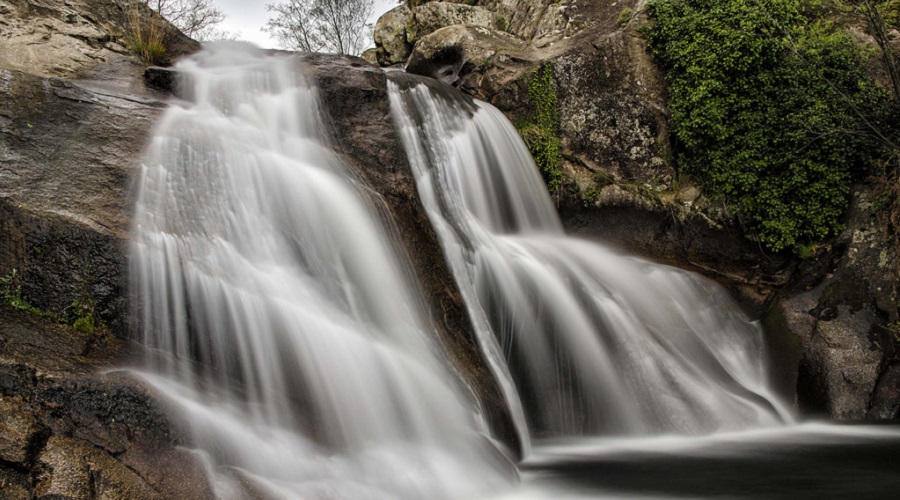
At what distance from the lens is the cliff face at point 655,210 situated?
7.02 metres

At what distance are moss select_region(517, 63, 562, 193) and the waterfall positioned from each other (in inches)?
11.4

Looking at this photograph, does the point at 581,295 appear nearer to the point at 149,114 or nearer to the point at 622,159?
the point at 622,159

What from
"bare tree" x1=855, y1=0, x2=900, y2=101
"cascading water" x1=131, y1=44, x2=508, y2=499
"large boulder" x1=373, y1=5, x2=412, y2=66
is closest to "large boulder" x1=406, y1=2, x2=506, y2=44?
"large boulder" x1=373, y1=5, x2=412, y2=66

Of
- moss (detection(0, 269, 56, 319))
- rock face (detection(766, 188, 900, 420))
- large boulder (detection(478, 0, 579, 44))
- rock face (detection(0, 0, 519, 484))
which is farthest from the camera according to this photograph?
large boulder (detection(478, 0, 579, 44))

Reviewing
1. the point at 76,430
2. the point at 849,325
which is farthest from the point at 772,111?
the point at 76,430

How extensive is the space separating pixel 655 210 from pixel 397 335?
5275 millimetres

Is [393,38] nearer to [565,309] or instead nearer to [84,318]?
[565,309]

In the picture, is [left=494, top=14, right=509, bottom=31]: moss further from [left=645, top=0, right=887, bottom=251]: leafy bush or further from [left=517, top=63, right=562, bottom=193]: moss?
[left=645, top=0, right=887, bottom=251]: leafy bush

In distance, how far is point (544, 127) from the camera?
9.56 metres

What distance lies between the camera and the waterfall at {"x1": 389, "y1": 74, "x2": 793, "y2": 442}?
605 cm

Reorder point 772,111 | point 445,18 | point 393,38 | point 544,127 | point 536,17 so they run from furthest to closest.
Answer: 1. point 393,38
2. point 445,18
3. point 536,17
4. point 544,127
5. point 772,111

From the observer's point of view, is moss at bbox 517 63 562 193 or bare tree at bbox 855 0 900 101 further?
moss at bbox 517 63 562 193

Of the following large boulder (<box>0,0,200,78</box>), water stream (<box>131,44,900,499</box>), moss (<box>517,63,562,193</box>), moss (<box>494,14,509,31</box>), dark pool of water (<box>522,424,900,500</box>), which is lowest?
dark pool of water (<box>522,424,900,500</box>)

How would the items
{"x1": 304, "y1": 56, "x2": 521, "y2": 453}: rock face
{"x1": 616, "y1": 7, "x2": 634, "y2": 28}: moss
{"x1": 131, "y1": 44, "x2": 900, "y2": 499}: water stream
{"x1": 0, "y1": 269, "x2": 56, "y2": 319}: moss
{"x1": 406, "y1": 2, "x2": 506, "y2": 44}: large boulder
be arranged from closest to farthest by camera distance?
1. {"x1": 0, "y1": 269, "x2": 56, "y2": 319}: moss
2. {"x1": 131, "y1": 44, "x2": 900, "y2": 499}: water stream
3. {"x1": 304, "y1": 56, "x2": 521, "y2": 453}: rock face
4. {"x1": 616, "y1": 7, "x2": 634, "y2": 28}: moss
5. {"x1": 406, "y1": 2, "x2": 506, "y2": 44}: large boulder
